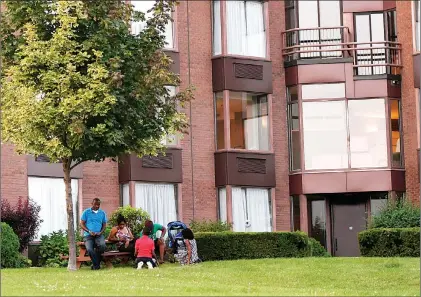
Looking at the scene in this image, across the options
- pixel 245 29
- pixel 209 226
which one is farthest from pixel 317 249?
pixel 245 29

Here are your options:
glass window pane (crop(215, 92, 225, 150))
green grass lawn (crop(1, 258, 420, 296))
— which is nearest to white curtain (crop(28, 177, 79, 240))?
glass window pane (crop(215, 92, 225, 150))

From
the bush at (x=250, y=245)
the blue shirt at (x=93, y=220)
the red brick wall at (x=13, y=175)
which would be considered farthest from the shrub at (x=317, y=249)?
the blue shirt at (x=93, y=220)

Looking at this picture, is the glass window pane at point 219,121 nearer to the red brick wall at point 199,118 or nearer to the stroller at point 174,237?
the red brick wall at point 199,118

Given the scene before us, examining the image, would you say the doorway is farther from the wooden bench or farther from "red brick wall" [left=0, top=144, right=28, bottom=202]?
the wooden bench

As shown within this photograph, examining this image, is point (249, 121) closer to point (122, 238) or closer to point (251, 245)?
point (251, 245)

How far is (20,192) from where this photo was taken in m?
35.0

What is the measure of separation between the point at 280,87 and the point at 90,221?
578 inches

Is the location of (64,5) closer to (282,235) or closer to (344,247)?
(282,235)

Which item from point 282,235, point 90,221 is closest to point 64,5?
point 90,221

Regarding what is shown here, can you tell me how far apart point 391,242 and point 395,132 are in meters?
9.04

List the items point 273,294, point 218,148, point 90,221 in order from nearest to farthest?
point 273,294 < point 90,221 < point 218,148

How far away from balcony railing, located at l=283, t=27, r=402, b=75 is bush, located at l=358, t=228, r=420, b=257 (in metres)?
9.82

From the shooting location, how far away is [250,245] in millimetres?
34281

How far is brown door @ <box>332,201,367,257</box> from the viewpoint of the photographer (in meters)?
41.5
